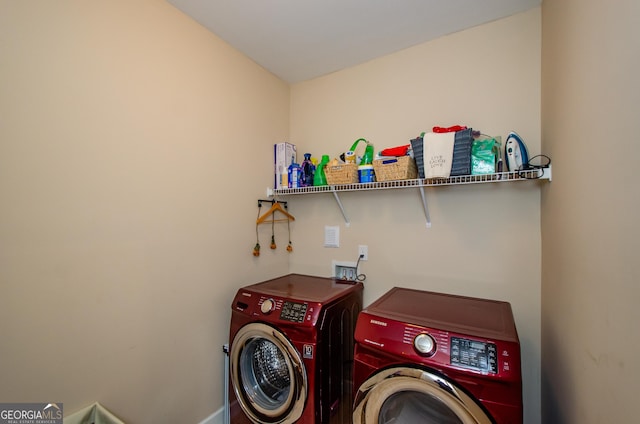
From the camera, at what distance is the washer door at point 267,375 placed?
56.3 inches

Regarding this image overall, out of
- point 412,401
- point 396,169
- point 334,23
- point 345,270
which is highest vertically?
point 334,23

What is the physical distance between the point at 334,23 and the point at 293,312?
5.86 feet

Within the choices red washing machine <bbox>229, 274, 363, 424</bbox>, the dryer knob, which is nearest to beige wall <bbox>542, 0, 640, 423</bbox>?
the dryer knob

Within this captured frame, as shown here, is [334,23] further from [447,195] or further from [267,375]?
[267,375]

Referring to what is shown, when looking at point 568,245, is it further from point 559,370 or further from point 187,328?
point 187,328

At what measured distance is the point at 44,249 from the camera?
1106mm

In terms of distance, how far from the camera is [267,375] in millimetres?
1727

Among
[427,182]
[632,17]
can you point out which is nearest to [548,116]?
[427,182]

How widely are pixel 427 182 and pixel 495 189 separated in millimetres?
431

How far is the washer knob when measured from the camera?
1.54 m

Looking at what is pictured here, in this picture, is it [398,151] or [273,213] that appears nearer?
[398,151]

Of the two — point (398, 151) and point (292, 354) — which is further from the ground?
point (398, 151)

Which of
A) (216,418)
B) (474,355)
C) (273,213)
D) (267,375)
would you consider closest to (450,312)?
(474,355)

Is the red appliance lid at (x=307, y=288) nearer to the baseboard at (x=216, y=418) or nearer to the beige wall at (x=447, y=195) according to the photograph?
the beige wall at (x=447, y=195)
